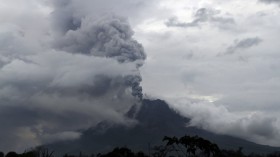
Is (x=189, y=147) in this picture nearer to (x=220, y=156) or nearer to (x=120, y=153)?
(x=220, y=156)

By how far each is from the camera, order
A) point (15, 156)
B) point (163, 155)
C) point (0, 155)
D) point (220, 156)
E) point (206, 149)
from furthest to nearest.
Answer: point (0, 155), point (15, 156), point (163, 155), point (220, 156), point (206, 149)

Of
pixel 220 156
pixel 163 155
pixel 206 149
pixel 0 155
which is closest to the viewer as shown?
pixel 206 149

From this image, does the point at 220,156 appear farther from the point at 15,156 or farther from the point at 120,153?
the point at 15,156

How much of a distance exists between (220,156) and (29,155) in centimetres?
1791

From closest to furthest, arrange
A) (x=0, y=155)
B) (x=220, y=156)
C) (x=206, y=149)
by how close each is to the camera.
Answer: (x=206, y=149) < (x=220, y=156) < (x=0, y=155)

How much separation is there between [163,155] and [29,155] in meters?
13.1

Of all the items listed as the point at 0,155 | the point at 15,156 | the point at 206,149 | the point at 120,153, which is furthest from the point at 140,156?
the point at 0,155

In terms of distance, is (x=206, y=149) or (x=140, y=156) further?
(x=140, y=156)

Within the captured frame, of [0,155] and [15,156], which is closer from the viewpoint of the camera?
[15,156]

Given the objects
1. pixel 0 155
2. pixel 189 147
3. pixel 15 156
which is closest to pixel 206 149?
pixel 189 147

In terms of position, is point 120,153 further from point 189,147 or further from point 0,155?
point 0,155

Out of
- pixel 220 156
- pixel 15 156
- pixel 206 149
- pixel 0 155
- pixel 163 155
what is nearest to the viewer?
pixel 206 149

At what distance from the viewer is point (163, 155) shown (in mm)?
32000

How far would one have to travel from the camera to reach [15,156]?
3628 cm
